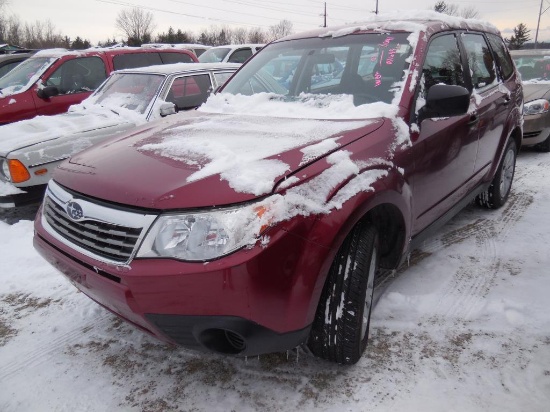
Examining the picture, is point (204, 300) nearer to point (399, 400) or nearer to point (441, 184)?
point (399, 400)

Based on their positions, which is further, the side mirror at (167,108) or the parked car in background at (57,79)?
the parked car in background at (57,79)

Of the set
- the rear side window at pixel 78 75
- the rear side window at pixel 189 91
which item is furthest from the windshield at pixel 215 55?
the rear side window at pixel 189 91

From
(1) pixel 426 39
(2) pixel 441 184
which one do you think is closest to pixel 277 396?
(2) pixel 441 184

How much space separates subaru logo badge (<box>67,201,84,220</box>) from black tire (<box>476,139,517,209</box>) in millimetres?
3700

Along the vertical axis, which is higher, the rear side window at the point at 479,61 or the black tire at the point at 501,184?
the rear side window at the point at 479,61

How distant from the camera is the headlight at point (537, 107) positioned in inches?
250

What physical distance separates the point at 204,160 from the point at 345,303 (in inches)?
36.7

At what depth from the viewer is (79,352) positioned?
2537 mm

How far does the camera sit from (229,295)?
5.52 ft

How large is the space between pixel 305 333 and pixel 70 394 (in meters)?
1.27

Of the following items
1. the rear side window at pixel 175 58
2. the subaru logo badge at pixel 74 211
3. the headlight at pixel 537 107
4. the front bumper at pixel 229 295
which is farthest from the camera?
the rear side window at pixel 175 58

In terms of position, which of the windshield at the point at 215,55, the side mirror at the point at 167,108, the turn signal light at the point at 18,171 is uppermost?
the windshield at the point at 215,55

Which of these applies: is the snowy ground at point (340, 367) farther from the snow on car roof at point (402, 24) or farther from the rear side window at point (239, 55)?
the rear side window at point (239, 55)

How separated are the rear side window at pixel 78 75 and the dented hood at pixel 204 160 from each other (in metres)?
4.57
